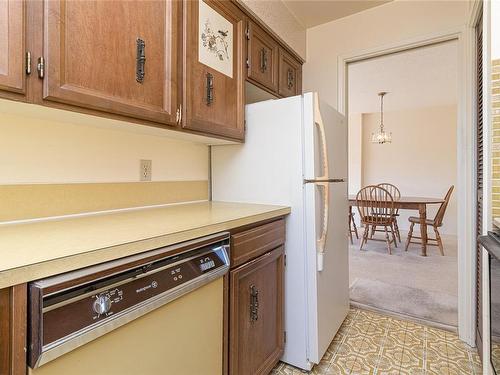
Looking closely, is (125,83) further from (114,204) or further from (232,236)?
(232,236)

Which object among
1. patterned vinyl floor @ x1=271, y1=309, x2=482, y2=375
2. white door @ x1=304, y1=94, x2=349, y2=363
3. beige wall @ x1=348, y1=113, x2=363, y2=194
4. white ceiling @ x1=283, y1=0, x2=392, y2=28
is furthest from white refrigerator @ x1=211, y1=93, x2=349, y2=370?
beige wall @ x1=348, y1=113, x2=363, y2=194

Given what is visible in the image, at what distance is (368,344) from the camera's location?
5.99 ft

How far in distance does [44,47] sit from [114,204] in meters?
0.74

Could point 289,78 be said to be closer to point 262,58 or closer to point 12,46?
point 262,58

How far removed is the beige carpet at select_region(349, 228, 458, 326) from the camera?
231 cm

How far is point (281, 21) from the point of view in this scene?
7.14 ft

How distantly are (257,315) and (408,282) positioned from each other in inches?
87.8

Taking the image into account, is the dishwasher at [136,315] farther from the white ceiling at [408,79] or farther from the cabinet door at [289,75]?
the white ceiling at [408,79]

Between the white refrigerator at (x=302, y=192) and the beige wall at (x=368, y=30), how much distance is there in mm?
871

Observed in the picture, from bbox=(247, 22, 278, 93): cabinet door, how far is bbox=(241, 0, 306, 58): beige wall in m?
0.10

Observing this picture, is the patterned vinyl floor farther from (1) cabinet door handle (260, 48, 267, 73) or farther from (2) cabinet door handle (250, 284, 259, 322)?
(1) cabinet door handle (260, 48, 267, 73)

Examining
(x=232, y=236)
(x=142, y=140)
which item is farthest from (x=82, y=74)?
(x=232, y=236)

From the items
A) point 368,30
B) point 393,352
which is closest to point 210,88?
point 368,30

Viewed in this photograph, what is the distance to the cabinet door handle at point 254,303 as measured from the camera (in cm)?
133
